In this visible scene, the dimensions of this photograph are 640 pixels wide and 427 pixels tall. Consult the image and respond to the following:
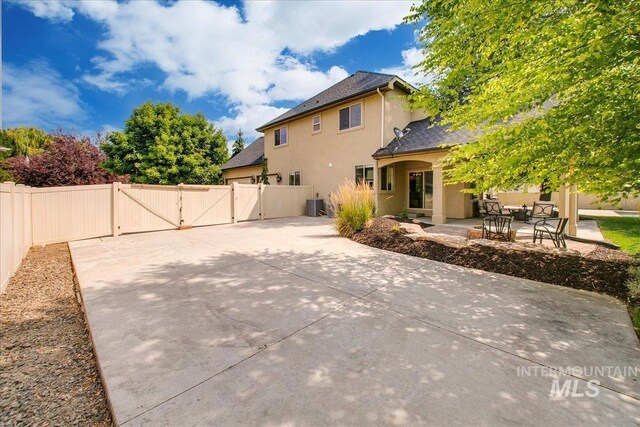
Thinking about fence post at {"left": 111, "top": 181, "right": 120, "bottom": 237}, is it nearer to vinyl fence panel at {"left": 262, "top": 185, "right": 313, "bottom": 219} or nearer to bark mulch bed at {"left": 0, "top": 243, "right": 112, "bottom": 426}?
bark mulch bed at {"left": 0, "top": 243, "right": 112, "bottom": 426}

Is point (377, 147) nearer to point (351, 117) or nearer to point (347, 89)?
point (351, 117)

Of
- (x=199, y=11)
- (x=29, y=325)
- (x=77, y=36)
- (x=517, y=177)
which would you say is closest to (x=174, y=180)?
(x=77, y=36)

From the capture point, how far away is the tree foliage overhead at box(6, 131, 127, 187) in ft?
32.5

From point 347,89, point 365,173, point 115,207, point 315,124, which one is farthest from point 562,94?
point 315,124

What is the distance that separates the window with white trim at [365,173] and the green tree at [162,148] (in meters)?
15.6

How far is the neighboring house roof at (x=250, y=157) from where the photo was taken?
67.1ft

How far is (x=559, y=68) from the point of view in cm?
305

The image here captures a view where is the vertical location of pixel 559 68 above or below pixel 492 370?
above

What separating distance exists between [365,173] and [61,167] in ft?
41.5

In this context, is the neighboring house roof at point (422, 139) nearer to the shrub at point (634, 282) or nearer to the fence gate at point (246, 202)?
the fence gate at point (246, 202)

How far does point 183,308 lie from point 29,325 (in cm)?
161

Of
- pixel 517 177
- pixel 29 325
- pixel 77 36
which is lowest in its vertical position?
pixel 29 325

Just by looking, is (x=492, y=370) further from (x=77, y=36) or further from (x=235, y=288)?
(x=77, y=36)

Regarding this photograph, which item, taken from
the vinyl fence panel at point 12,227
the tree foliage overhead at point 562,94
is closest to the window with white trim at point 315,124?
the tree foliage overhead at point 562,94
